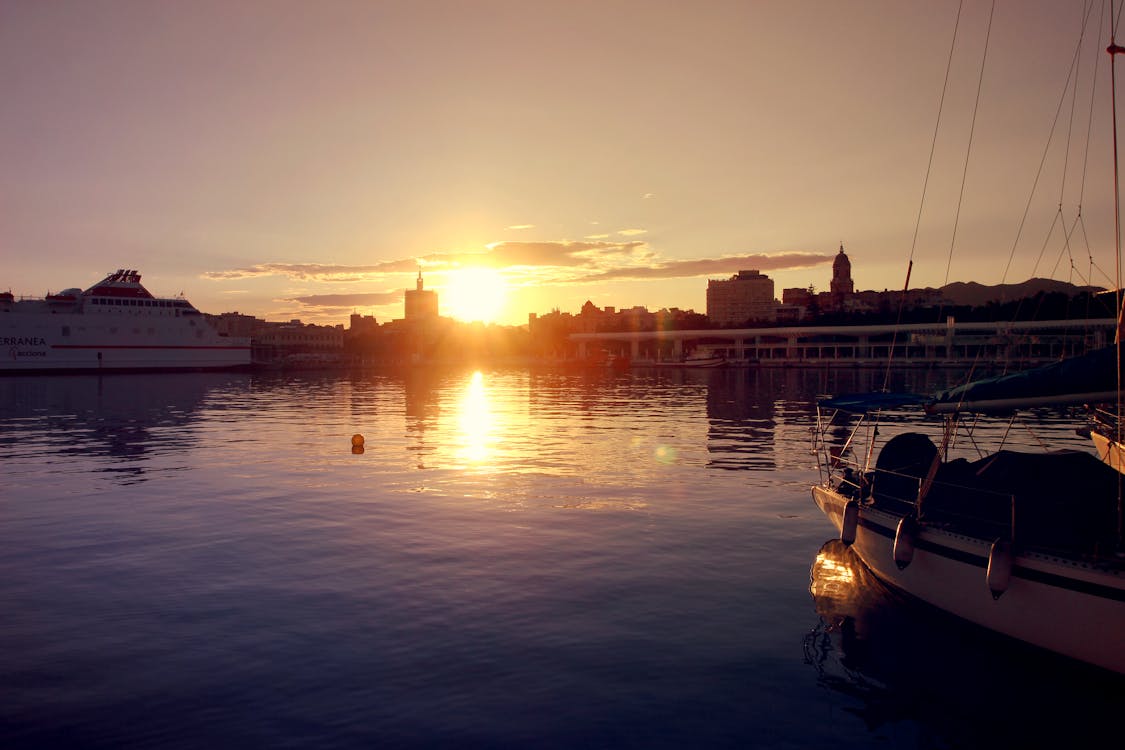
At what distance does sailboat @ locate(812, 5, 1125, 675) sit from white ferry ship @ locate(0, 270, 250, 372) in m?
147

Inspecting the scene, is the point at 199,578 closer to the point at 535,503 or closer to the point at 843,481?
the point at 535,503

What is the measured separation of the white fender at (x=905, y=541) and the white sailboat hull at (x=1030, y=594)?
149mm

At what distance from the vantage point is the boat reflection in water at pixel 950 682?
1113 centimetres

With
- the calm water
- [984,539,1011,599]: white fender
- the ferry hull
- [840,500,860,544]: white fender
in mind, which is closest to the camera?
the calm water

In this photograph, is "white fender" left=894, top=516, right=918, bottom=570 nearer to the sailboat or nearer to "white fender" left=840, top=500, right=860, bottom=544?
the sailboat

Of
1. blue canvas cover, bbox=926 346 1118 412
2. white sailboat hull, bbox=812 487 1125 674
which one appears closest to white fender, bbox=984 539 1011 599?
white sailboat hull, bbox=812 487 1125 674

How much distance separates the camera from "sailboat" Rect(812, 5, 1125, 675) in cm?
1209

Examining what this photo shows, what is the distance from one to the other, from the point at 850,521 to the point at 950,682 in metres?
5.21

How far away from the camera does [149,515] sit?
79.9ft

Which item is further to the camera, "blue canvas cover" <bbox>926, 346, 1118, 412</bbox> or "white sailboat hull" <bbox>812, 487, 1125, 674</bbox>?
"blue canvas cover" <bbox>926, 346, 1118, 412</bbox>

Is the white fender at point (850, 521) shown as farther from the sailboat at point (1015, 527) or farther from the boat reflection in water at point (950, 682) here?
the boat reflection in water at point (950, 682)

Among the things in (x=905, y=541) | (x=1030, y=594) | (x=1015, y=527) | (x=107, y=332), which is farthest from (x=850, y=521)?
(x=107, y=332)

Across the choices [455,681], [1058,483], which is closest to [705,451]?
[1058,483]

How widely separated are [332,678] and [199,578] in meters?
6.96
